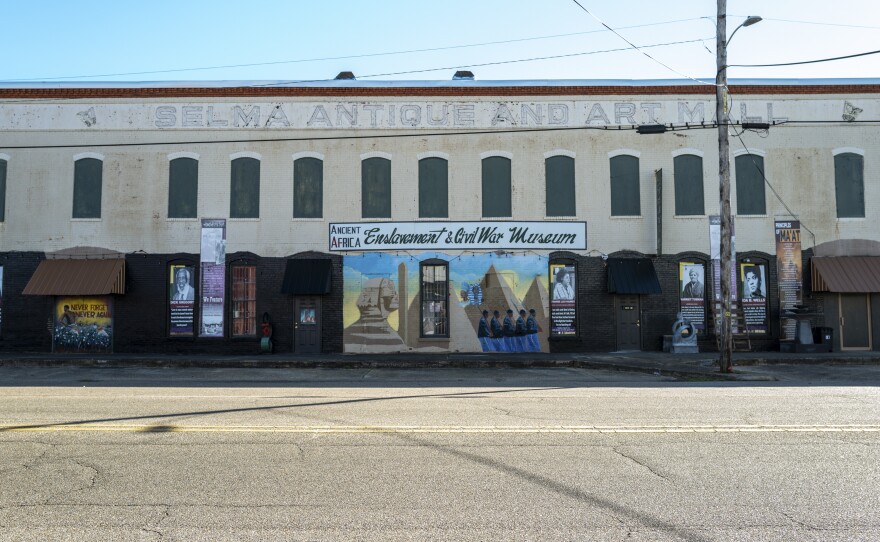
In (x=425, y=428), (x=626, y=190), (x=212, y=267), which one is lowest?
(x=425, y=428)

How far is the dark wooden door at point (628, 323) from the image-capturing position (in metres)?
23.1

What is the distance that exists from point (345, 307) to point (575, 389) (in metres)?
10.9

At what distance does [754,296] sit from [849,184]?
4.93 meters

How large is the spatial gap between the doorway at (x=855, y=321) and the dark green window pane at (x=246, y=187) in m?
19.5

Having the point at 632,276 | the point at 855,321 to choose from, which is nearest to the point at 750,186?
the point at 632,276

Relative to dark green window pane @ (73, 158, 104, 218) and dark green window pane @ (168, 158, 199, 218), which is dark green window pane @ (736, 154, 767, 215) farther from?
dark green window pane @ (73, 158, 104, 218)

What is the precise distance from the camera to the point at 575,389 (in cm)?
1402

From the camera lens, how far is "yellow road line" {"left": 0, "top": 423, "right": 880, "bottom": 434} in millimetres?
8664

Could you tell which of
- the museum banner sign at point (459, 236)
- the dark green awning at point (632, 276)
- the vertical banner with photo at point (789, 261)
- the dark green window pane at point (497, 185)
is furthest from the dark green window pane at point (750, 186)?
the dark green window pane at point (497, 185)

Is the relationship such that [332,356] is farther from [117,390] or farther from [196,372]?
[117,390]

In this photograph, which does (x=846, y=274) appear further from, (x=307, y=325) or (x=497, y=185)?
(x=307, y=325)

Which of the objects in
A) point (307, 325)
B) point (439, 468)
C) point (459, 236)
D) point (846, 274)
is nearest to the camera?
point (439, 468)

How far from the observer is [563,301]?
23.2m

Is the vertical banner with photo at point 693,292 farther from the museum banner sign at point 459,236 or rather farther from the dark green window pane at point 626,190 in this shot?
the museum banner sign at point 459,236
